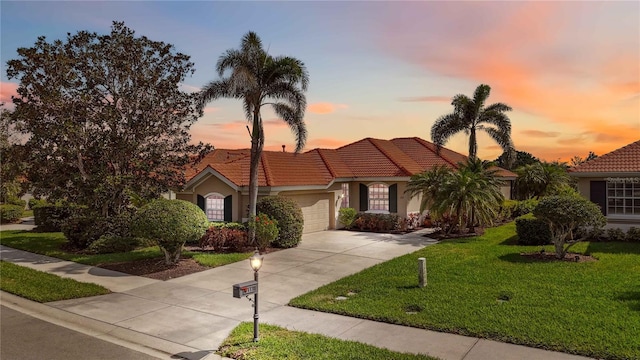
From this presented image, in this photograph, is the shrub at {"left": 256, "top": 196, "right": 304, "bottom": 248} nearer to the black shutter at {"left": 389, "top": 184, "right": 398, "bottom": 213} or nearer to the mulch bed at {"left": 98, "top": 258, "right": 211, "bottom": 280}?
the mulch bed at {"left": 98, "top": 258, "right": 211, "bottom": 280}

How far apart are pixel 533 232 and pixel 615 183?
439cm

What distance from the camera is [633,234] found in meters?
17.0

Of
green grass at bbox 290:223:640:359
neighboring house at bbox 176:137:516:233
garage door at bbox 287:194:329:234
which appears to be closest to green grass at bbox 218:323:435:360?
green grass at bbox 290:223:640:359

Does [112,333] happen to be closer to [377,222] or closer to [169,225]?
[169,225]

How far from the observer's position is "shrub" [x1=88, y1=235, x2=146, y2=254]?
17.5m

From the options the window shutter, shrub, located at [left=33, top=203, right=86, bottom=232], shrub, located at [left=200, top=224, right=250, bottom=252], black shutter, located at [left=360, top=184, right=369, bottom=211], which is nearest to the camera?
shrub, located at [left=200, top=224, right=250, bottom=252]

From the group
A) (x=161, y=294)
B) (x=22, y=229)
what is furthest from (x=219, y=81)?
(x=22, y=229)

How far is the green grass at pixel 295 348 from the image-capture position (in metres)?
7.07

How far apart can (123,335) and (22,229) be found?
899 inches

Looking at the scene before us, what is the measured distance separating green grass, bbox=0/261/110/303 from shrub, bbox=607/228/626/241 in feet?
62.0

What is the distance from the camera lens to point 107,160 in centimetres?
1906

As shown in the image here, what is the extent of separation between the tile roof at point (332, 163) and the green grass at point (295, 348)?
12.6 metres

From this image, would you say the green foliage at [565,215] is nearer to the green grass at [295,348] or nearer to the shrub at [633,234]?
the shrub at [633,234]

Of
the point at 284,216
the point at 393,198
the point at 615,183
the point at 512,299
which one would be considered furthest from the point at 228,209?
the point at 615,183
